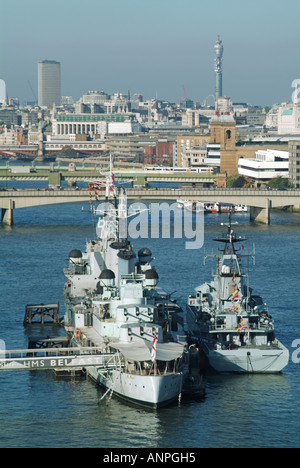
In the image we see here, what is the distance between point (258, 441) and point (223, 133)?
332 ft

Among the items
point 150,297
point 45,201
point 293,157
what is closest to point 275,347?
point 150,297

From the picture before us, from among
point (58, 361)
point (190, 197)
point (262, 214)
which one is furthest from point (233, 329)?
point (190, 197)

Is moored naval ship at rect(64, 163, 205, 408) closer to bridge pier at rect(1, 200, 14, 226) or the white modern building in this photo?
bridge pier at rect(1, 200, 14, 226)

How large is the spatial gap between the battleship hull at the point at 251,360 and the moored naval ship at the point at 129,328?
3.36 ft

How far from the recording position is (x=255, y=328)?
35750mm

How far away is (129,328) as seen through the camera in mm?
33094

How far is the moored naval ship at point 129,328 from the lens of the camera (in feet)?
102

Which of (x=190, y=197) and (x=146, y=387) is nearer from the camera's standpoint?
(x=146, y=387)

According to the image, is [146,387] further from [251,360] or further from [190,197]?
[190,197]

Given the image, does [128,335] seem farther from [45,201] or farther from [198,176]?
[198,176]

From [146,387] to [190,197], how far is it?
50788 millimetres

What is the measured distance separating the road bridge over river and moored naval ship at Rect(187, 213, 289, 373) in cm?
3995

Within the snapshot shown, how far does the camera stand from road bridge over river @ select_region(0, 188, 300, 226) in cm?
7825

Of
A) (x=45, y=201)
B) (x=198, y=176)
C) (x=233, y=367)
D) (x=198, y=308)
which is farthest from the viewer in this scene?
(x=198, y=176)
